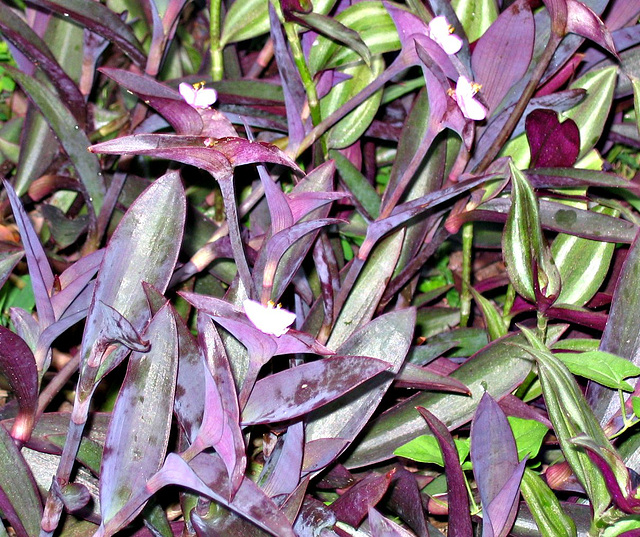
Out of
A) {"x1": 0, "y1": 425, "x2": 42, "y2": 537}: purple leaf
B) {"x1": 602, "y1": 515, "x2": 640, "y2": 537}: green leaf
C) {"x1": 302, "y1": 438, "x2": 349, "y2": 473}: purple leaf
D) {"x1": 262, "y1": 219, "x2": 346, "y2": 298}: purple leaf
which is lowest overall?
{"x1": 0, "y1": 425, "x2": 42, "y2": 537}: purple leaf

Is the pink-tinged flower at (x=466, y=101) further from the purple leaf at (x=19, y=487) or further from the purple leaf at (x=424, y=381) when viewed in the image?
the purple leaf at (x=19, y=487)

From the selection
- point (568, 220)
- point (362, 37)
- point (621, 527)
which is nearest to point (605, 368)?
point (621, 527)

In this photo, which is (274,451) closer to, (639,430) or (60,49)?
(639,430)

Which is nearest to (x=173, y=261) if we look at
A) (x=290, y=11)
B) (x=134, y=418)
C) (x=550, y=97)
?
(x=134, y=418)

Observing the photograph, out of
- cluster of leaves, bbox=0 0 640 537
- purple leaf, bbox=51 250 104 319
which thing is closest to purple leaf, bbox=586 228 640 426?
cluster of leaves, bbox=0 0 640 537

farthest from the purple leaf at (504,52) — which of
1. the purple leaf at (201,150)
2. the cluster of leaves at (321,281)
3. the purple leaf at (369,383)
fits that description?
the purple leaf at (201,150)

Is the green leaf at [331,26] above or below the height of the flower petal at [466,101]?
above

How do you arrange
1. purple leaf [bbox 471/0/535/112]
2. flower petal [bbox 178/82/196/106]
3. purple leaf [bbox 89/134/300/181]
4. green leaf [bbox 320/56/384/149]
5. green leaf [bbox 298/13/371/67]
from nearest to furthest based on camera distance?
purple leaf [bbox 89/134/300/181]
flower petal [bbox 178/82/196/106]
green leaf [bbox 298/13/371/67]
purple leaf [bbox 471/0/535/112]
green leaf [bbox 320/56/384/149]

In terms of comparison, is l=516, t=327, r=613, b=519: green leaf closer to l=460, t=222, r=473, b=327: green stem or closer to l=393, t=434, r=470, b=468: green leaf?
l=393, t=434, r=470, b=468: green leaf
